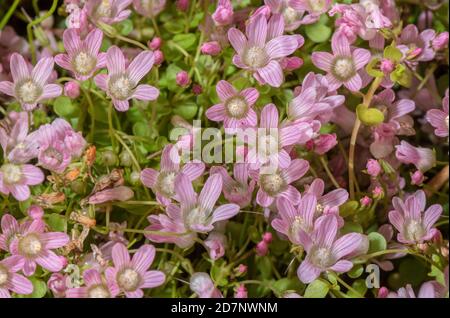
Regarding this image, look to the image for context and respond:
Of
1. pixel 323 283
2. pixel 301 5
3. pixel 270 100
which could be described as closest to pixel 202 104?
pixel 270 100

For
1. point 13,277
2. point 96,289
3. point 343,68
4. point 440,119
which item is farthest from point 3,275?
point 440,119

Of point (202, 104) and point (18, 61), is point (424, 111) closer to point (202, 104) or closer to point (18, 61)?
point (202, 104)

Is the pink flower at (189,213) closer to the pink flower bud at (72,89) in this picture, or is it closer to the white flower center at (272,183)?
the white flower center at (272,183)

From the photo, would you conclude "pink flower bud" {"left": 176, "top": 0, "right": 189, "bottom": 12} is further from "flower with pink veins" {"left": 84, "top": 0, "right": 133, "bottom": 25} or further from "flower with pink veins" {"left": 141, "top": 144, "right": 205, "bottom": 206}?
"flower with pink veins" {"left": 141, "top": 144, "right": 205, "bottom": 206}

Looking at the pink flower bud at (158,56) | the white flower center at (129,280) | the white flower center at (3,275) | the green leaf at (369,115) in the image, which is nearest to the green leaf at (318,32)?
the green leaf at (369,115)

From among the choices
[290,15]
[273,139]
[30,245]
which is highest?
[290,15]

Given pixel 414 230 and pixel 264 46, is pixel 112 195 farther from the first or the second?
pixel 414 230
